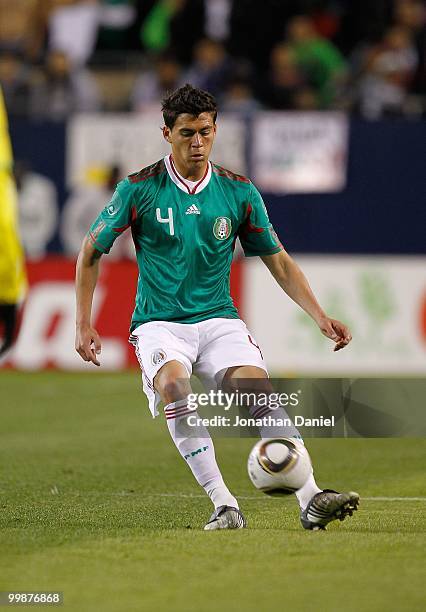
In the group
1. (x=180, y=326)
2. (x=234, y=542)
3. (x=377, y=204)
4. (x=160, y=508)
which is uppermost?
(x=180, y=326)

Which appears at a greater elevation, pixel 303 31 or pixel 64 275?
pixel 303 31

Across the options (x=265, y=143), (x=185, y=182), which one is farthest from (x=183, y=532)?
(x=265, y=143)

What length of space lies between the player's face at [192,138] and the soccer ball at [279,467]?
4.83ft

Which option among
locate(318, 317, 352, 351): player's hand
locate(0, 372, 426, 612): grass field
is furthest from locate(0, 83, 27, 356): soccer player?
locate(318, 317, 352, 351): player's hand

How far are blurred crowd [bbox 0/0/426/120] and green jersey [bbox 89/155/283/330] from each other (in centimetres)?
1050

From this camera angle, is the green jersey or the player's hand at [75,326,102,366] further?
the green jersey

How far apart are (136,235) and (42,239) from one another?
11092 millimetres

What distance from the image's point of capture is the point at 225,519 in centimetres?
633

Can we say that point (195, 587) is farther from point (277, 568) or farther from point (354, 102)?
point (354, 102)

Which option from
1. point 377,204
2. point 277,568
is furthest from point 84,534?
point 377,204

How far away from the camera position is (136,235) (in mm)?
6820

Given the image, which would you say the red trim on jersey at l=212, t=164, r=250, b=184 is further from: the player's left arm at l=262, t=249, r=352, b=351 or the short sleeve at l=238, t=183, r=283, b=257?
the player's left arm at l=262, t=249, r=352, b=351

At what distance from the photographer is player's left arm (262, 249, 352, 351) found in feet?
21.8

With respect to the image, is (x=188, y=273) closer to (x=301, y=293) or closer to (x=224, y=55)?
(x=301, y=293)
